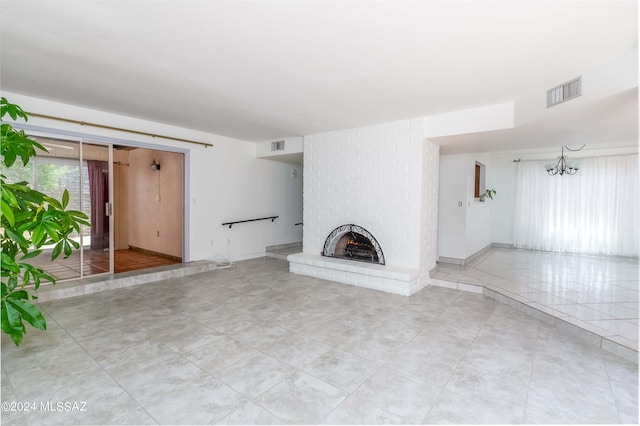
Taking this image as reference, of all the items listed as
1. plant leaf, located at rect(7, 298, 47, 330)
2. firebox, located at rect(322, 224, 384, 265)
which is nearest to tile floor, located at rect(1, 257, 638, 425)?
plant leaf, located at rect(7, 298, 47, 330)

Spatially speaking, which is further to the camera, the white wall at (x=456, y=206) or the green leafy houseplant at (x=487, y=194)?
the green leafy houseplant at (x=487, y=194)

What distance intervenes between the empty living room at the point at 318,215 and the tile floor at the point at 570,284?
5 cm

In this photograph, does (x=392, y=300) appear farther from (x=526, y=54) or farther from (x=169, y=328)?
(x=526, y=54)

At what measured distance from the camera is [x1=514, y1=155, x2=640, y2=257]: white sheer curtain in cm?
629

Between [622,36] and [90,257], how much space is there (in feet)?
21.9

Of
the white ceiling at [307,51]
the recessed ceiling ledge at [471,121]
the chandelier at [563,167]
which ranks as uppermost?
the white ceiling at [307,51]

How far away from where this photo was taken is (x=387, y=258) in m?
4.83

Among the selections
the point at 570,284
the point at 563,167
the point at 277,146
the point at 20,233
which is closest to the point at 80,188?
the point at 20,233

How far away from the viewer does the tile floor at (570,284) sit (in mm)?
3082

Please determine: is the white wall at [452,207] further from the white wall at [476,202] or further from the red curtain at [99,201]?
the red curtain at [99,201]

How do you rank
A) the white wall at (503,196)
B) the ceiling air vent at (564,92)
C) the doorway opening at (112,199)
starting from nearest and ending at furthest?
the ceiling air vent at (564,92) → the doorway opening at (112,199) → the white wall at (503,196)

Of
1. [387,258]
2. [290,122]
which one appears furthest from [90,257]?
[387,258]

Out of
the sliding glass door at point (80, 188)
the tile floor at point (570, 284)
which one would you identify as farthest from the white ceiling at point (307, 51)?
the tile floor at point (570, 284)

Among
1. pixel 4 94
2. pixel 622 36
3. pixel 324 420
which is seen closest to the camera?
pixel 324 420
